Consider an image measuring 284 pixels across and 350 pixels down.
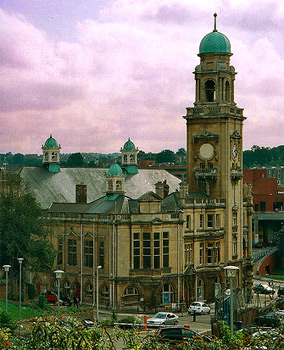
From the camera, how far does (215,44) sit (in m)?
87.8

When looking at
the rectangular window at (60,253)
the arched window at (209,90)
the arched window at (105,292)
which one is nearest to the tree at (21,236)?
the arched window at (105,292)

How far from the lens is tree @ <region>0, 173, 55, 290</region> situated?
73.2 metres

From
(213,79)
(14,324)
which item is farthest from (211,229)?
(14,324)

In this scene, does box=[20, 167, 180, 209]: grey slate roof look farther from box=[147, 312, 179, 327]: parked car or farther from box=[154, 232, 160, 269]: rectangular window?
box=[147, 312, 179, 327]: parked car

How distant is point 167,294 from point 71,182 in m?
23.0

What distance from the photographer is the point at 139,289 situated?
255 ft

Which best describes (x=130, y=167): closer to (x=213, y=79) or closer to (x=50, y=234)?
(x=213, y=79)

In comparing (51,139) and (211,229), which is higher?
(51,139)

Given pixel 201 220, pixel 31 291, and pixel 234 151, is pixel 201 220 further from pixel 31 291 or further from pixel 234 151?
pixel 31 291

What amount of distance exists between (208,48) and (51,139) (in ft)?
81.2

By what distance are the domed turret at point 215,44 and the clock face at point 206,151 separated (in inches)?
404

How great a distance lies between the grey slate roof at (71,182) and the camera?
9094 cm

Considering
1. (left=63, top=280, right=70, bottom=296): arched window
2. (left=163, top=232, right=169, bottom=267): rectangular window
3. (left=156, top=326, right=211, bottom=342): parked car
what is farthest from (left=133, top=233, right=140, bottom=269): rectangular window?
(left=156, top=326, right=211, bottom=342): parked car

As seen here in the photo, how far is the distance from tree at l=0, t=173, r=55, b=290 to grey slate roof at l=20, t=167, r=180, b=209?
1372cm
